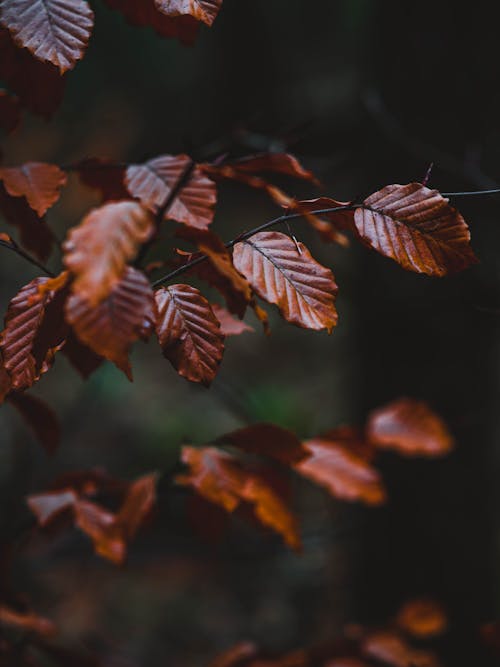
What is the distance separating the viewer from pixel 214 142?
899 mm

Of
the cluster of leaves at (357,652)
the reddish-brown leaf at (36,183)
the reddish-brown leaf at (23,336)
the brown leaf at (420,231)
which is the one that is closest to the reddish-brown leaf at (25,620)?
the cluster of leaves at (357,652)

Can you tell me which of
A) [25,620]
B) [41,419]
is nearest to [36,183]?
[41,419]

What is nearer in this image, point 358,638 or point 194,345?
point 194,345

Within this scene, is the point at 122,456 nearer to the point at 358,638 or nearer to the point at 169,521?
the point at 169,521

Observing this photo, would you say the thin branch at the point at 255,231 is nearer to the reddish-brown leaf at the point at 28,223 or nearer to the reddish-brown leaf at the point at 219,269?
the reddish-brown leaf at the point at 219,269

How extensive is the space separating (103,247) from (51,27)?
0.29 m

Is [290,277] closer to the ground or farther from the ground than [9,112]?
closer to the ground

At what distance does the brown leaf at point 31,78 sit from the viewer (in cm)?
57

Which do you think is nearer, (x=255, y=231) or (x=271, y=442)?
(x=255, y=231)

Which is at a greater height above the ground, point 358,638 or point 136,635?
point 358,638

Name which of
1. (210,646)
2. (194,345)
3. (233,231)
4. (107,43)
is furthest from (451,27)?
(233,231)

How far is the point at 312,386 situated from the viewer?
4.04 meters

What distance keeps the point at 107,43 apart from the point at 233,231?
70.7 inches

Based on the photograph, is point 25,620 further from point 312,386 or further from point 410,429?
point 312,386
